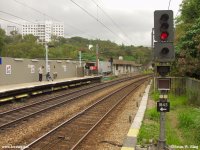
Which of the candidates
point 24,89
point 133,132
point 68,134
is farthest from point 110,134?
point 24,89

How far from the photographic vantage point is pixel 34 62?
132 feet

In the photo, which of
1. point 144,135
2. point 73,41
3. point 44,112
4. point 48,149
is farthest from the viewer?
point 73,41

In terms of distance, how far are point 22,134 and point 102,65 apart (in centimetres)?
6458

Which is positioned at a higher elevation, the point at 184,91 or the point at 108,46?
the point at 108,46

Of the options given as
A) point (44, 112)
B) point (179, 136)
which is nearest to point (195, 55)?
point (44, 112)

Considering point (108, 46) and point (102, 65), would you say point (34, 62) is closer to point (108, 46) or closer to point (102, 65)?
point (102, 65)

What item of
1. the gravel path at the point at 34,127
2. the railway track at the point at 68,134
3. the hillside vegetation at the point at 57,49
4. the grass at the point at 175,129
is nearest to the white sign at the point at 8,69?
the gravel path at the point at 34,127

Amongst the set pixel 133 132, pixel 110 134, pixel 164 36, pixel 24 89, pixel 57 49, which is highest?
pixel 57 49

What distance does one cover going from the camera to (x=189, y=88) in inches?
862

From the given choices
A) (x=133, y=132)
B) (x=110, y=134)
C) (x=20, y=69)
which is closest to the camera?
(x=133, y=132)

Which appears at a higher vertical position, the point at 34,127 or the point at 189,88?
the point at 189,88

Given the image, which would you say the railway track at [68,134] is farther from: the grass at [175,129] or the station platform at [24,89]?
the station platform at [24,89]

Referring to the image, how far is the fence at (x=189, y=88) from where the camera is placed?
64.0 ft

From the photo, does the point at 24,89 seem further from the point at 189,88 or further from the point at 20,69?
the point at 20,69
